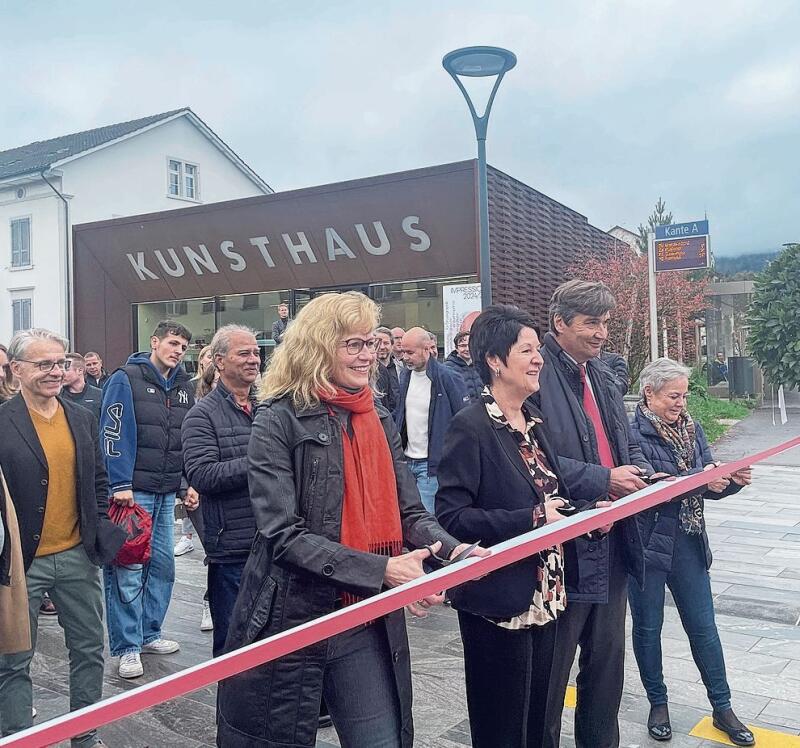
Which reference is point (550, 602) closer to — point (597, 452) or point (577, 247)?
point (597, 452)

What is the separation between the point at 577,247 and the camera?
19984mm

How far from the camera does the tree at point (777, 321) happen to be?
A: 10398mm

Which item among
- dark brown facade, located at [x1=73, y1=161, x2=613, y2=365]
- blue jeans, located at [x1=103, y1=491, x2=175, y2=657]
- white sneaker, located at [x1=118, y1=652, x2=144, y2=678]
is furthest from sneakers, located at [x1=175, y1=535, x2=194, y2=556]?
dark brown facade, located at [x1=73, y1=161, x2=613, y2=365]

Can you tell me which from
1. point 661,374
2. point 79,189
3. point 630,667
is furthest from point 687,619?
point 79,189

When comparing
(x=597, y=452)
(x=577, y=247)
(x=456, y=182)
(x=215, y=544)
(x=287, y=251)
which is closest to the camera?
(x=597, y=452)

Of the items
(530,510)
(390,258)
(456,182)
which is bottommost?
(530,510)

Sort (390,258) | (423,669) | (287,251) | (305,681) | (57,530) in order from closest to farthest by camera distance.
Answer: (305,681)
(57,530)
(423,669)
(390,258)
(287,251)

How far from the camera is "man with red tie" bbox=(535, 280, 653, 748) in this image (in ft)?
10.1

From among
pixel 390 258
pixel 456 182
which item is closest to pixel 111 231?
pixel 390 258

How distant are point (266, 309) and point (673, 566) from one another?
16479mm

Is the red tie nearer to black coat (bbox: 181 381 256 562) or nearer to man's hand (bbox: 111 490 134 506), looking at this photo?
black coat (bbox: 181 381 256 562)

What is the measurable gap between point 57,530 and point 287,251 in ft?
49.0

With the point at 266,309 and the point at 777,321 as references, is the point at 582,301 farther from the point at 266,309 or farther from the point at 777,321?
the point at 266,309

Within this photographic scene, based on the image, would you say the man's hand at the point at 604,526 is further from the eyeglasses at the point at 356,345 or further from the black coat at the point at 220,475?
the black coat at the point at 220,475
